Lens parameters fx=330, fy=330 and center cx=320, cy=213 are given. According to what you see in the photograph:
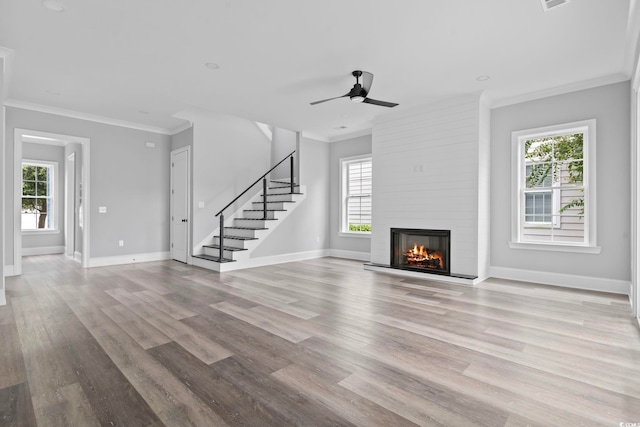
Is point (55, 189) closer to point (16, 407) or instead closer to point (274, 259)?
point (274, 259)

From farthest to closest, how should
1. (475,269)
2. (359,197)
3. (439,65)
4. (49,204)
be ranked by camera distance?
(49,204), (359,197), (475,269), (439,65)

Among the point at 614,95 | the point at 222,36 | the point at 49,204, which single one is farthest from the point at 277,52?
the point at 49,204

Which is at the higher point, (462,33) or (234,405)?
(462,33)

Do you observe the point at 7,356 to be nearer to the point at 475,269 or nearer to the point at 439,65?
the point at 439,65

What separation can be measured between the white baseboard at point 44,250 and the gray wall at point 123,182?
10.2 feet

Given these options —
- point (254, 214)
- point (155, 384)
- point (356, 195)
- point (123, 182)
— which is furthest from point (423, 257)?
point (123, 182)

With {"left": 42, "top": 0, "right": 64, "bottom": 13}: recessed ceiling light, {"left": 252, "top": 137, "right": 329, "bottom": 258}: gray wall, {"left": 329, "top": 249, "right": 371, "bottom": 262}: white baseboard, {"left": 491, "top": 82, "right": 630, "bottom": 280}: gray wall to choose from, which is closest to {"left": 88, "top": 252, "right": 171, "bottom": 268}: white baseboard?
{"left": 252, "top": 137, "right": 329, "bottom": 258}: gray wall

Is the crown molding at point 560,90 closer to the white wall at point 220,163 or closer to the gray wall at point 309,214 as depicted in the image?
the gray wall at point 309,214

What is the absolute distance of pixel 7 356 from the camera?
2.47 m

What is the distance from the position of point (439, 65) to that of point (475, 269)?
2.97 metres

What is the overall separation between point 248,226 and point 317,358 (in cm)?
497

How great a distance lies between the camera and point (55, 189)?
27.6ft

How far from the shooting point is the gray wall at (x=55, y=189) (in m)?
7.98

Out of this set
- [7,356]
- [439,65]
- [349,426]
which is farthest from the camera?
[439,65]
